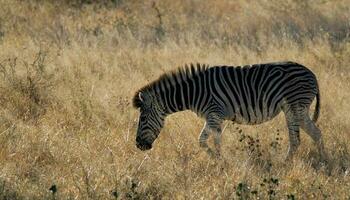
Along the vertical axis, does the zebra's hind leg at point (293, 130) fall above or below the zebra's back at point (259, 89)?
below

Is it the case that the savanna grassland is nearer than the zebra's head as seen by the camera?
Yes

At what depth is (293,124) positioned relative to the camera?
25.6 feet

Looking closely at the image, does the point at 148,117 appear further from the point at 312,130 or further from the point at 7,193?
the point at 7,193

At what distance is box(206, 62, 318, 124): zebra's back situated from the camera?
7883 mm

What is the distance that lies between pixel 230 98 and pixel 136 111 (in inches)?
60.5

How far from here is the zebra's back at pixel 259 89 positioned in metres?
7.88

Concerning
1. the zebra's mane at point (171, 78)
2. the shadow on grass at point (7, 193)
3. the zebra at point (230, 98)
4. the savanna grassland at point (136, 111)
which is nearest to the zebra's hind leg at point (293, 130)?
the zebra at point (230, 98)

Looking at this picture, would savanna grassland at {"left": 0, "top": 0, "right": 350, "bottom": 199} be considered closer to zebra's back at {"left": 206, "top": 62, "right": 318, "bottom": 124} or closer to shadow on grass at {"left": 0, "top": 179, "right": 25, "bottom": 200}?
shadow on grass at {"left": 0, "top": 179, "right": 25, "bottom": 200}

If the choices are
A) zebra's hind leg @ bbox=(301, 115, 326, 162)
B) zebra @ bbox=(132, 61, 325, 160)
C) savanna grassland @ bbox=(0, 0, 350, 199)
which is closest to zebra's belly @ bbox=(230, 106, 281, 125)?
zebra @ bbox=(132, 61, 325, 160)

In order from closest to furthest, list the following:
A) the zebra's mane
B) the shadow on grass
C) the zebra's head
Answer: the shadow on grass → the zebra's head → the zebra's mane

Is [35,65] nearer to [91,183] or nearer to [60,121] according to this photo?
[60,121]

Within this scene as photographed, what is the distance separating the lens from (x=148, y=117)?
7.70 m

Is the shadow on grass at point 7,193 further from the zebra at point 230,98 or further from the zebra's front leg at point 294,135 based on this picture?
the zebra's front leg at point 294,135

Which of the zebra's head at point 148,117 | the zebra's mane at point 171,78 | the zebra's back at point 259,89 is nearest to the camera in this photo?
the zebra's head at point 148,117
